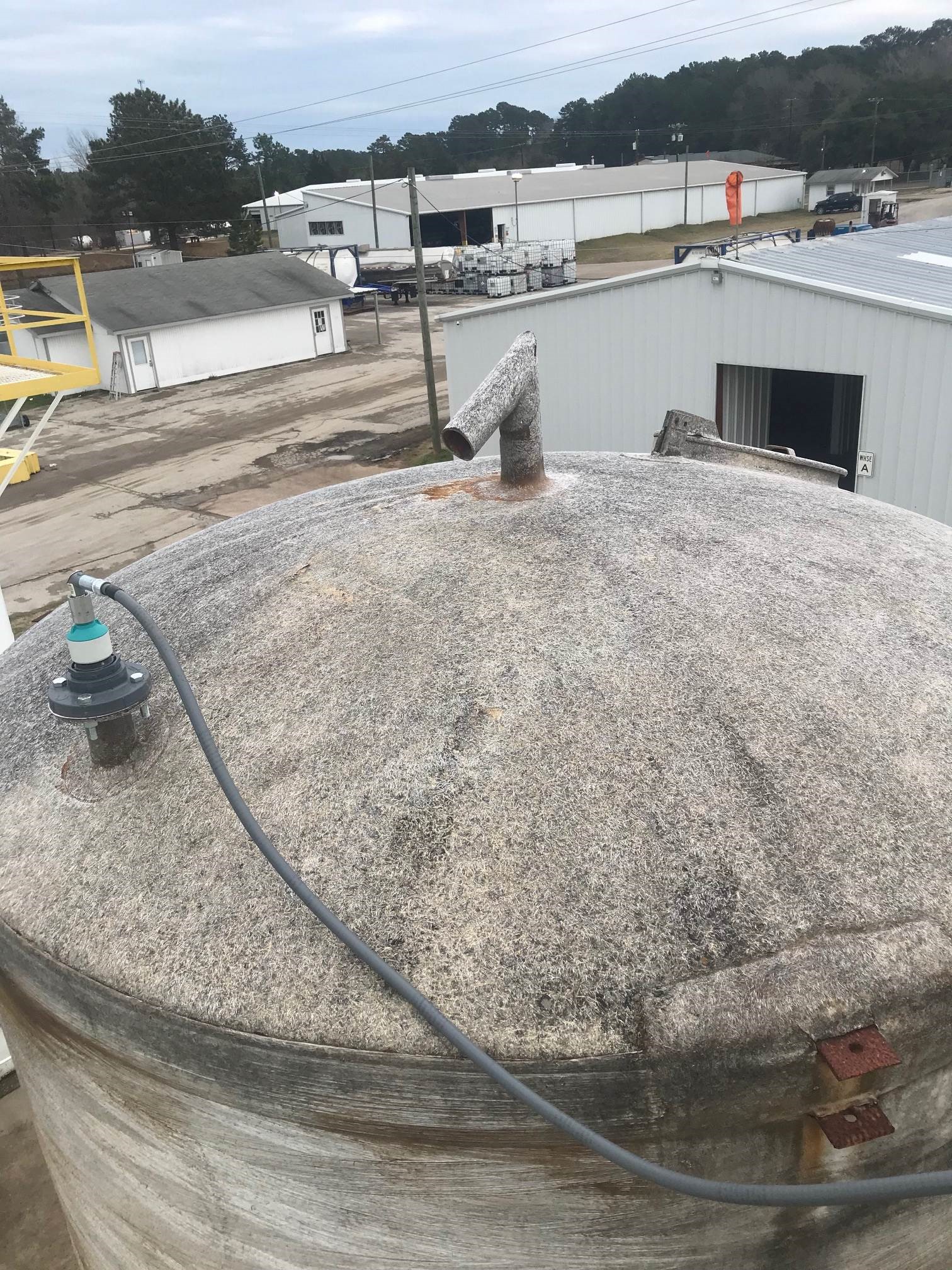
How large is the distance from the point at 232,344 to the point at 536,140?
13190 cm

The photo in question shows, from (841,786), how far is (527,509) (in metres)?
2.56

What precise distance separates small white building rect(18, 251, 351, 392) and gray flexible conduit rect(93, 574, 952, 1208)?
35.0 meters

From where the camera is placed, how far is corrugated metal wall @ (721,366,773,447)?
1584 cm

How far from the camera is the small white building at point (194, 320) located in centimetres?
3628

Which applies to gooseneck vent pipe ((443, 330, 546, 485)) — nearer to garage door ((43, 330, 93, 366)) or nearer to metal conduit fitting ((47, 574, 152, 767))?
metal conduit fitting ((47, 574, 152, 767))

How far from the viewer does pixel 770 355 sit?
14.5 meters

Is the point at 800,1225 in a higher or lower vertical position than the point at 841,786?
lower

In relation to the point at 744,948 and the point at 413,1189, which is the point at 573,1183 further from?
the point at 744,948

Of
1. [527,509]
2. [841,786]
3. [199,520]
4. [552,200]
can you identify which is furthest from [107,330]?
[552,200]

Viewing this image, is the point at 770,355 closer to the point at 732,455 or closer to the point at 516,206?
the point at 732,455

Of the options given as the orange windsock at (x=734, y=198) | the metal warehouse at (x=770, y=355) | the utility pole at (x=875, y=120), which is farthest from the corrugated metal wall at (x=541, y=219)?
the metal warehouse at (x=770, y=355)

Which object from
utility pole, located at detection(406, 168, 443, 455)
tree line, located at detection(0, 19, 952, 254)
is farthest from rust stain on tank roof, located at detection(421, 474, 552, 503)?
tree line, located at detection(0, 19, 952, 254)

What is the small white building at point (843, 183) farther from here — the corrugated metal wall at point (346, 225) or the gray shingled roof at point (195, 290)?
the gray shingled roof at point (195, 290)

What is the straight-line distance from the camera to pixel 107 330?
35.2 metres
